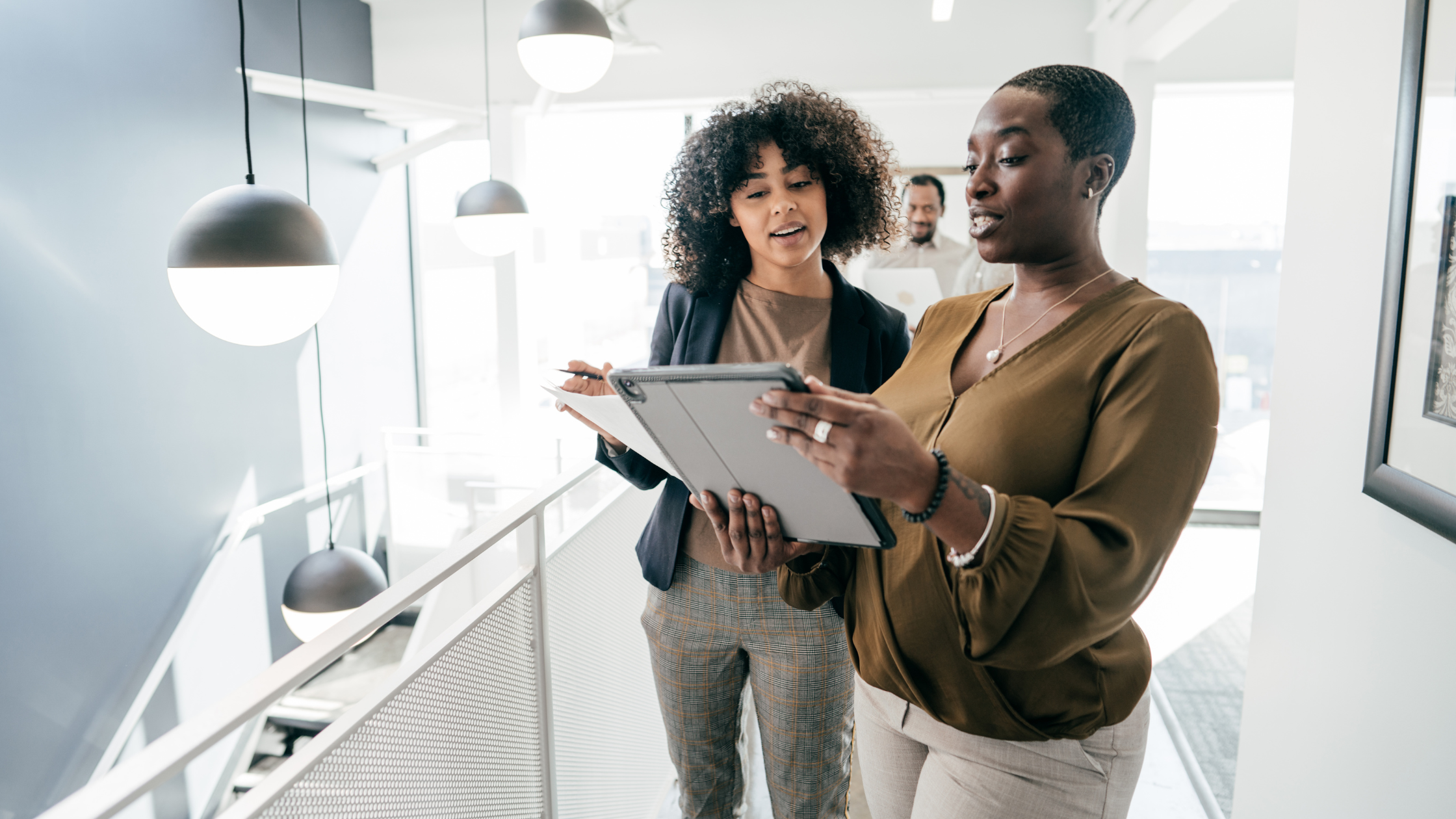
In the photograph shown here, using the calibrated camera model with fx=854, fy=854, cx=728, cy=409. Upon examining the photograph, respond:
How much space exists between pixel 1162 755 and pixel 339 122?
5.13m

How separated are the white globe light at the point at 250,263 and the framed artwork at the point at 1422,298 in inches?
68.6

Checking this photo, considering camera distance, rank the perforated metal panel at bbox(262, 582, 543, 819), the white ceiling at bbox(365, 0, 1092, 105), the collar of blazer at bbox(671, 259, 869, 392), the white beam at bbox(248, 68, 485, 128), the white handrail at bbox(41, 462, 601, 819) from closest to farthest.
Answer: the white handrail at bbox(41, 462, 601, 819), the perforated metal panel at bbox(262, 582, 543, 819), the collar of blazer at bbox(671, 259, 869, 392), the white beam at bbox(248, 68, 485, 128), the white ceiling at bbox(365, 0, 1092, 105)

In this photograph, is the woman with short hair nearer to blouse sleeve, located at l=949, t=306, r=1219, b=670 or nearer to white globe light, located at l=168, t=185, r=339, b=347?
blouse sleeve, located at l=949, t=306, r=1219, b=670

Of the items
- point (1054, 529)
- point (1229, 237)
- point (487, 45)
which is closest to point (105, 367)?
point (487, 45)

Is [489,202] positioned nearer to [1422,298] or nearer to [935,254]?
[935,254]

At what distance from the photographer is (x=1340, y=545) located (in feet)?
4.17

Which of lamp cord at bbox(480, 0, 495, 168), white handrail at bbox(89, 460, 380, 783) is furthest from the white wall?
lamp cord at bbox(480, 0, 495, 168)

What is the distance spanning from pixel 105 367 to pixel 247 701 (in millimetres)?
3650

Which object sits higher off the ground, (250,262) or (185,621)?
(250,262)

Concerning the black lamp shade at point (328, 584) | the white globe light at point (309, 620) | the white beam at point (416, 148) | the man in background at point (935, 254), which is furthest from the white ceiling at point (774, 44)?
the white globe light at point (309, 620)

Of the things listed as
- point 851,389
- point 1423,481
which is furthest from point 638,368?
point 1423,481

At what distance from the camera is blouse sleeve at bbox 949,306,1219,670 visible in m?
0.67

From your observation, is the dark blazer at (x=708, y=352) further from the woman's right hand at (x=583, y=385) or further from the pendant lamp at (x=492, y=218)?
the pendant lamp at (x=492, y=218)

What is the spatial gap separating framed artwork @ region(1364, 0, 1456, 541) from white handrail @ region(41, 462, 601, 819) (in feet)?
3.82
